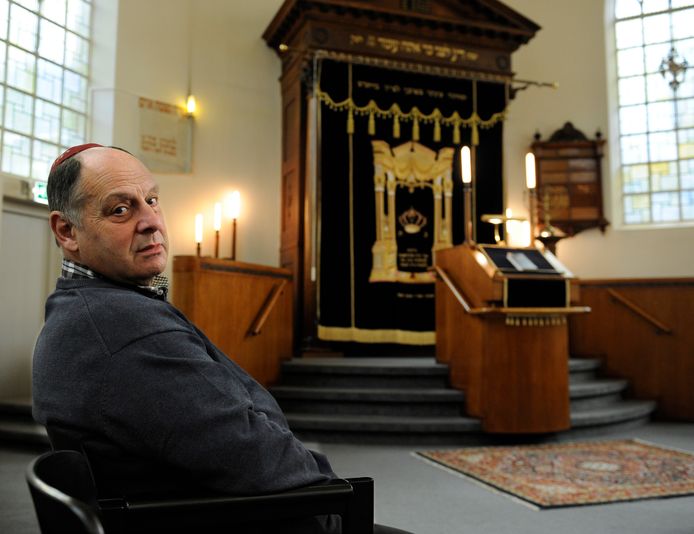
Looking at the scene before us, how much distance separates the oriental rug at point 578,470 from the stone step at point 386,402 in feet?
1.77

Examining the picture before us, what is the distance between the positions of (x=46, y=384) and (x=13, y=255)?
5654mm

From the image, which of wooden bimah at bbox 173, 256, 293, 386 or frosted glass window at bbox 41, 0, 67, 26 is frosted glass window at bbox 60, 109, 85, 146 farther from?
wooden bimah at bbox 173, 256, 293, 386

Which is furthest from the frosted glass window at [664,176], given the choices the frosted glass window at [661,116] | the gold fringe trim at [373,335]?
the gold fringe trim at [373,335]

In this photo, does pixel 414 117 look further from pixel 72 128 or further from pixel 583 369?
pixel 72 128

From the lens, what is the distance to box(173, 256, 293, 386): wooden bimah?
4.84 m

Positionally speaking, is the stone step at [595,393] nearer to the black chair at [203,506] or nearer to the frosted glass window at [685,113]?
the frosted glass window at [685,113]

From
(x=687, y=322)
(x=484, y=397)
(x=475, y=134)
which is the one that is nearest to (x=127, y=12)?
(x=475, y=134)

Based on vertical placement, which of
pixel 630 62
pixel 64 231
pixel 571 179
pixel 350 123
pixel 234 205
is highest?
pixel 630 62

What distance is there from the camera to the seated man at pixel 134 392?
3.32ft

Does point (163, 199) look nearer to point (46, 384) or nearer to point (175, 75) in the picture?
point (175, 75)

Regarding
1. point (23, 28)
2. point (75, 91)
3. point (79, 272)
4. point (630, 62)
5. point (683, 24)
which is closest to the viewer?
point (79, 272)

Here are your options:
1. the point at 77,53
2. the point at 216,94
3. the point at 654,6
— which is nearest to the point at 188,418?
the point at 77,53

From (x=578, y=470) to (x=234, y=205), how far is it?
4405mm

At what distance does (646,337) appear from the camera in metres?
6.47
